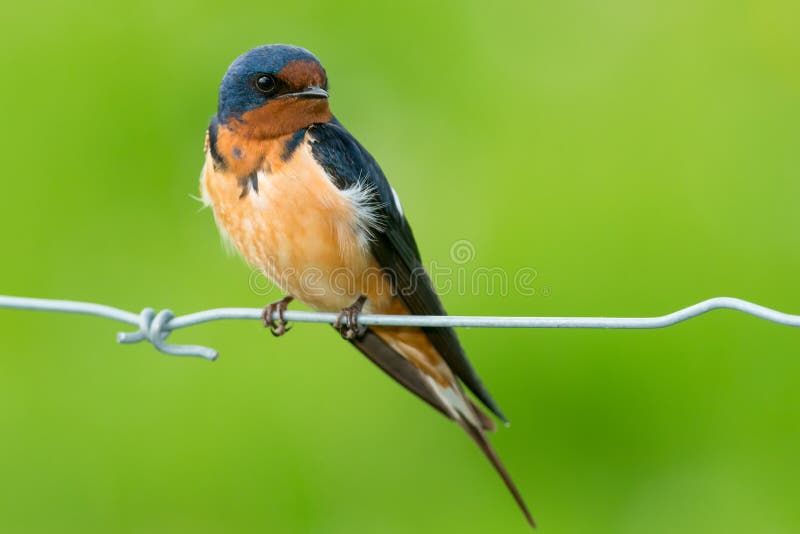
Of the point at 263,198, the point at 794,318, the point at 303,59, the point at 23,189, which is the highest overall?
the point at 23,189

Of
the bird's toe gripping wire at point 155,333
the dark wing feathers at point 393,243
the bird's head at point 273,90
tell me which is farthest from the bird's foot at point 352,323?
the bird's toe gripping wire at point 155,333

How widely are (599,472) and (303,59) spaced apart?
1922 millimetres

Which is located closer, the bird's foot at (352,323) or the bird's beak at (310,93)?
the bird's beak at (310,93)

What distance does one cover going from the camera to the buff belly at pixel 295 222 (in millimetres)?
2980

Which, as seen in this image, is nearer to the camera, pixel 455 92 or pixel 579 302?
pixel 579 302

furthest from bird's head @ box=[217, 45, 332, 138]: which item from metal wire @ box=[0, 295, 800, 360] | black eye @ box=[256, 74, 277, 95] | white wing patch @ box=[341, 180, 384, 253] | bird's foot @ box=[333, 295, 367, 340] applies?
metal wire @ box=[0, 295, 800, 360]

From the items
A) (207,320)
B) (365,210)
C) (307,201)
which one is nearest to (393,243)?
(365,210)

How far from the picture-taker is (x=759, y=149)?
16.3ft

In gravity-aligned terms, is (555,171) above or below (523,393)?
above

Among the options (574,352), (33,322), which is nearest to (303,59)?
(574,352)

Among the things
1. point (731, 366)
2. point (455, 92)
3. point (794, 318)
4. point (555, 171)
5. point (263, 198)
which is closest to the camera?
point (794, 318)

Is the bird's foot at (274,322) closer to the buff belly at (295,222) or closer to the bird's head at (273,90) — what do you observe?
the buff belly at (295,222)

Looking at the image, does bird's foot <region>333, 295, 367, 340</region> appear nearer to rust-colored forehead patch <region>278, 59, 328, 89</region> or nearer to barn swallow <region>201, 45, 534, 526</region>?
barn swallow <region>201, 45, 534, 526</region>

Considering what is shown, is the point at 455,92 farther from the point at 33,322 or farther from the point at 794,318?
the point at 794,318
